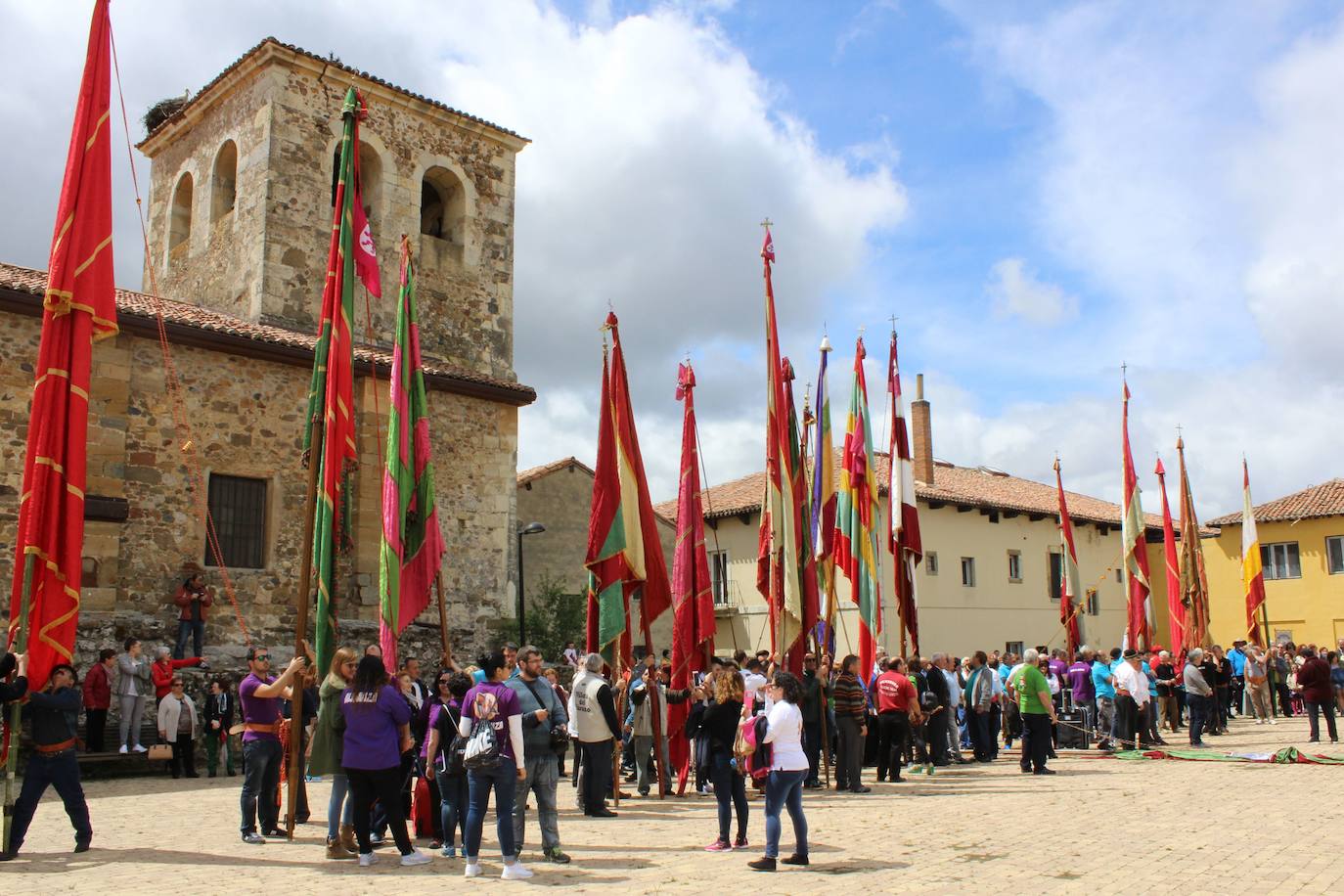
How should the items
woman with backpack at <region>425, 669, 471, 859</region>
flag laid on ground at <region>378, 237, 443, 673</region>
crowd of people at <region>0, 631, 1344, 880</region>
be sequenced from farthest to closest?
flag laid on ground at <region>378, 237, 443, 673</region> → woman with backpack at <region>425, 669, 471, 859</region> → crowd of people at <region>0, 631, 1344, 880</region>

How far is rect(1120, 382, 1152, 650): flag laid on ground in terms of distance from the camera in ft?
68.8

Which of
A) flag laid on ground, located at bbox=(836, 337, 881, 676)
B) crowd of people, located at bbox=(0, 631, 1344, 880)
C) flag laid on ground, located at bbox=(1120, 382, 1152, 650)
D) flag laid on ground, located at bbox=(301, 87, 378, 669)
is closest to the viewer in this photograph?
crowd of people, located at bbox=(0, 631, 1344, 880)

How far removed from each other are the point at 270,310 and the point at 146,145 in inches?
327

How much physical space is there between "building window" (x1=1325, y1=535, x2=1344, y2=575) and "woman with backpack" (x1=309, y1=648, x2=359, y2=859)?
37483mm

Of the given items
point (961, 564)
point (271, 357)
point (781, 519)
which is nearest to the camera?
point (781, 519)

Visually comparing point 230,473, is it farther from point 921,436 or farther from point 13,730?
point 921,436

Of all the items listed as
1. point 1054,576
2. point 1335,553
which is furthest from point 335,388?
point 1335,553

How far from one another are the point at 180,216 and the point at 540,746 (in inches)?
828

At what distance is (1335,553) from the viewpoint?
36625 mm

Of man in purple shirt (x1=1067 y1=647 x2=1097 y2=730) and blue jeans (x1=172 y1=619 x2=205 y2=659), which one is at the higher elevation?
blue jeans (x1=172 y1=619 x2=205 y2=659)

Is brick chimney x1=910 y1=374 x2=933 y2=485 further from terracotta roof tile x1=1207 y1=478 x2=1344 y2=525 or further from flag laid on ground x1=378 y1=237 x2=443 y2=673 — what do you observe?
flag laid on ground x1=378 y1=237 x2=443 y2=673

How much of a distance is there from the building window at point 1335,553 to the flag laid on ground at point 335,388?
3671 centimetres

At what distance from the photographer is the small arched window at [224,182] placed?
899 inches

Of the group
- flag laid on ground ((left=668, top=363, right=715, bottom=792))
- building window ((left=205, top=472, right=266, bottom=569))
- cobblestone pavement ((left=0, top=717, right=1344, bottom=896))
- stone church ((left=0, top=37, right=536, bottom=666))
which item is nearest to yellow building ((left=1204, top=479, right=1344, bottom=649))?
cobblestone pavement ((left=0, top=717, right=1344, bottom=896))
